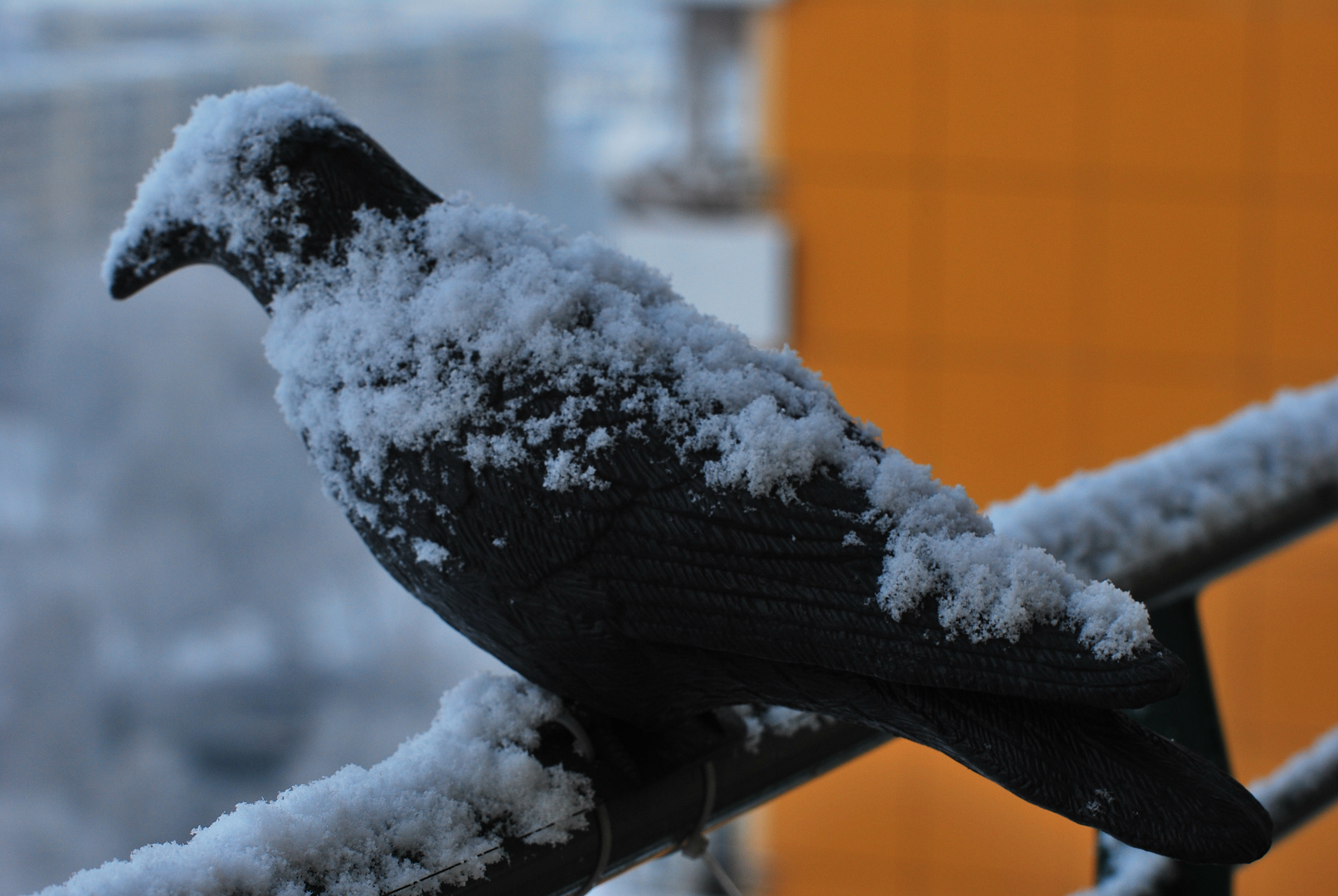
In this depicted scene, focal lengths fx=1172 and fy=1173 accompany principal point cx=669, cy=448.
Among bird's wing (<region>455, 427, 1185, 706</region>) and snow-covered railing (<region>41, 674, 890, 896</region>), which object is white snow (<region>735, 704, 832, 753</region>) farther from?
bird's wing (<region>455, 427, 1185, 706</region>)

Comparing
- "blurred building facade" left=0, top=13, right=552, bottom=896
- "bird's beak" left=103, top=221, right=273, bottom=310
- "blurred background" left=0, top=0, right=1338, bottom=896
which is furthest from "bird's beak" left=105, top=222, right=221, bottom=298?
"blurred background" left=0, top=0, right=1338, bottom=896

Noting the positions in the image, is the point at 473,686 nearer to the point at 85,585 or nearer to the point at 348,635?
the point at 85,585

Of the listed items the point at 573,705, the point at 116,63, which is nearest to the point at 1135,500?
the point at 573,705

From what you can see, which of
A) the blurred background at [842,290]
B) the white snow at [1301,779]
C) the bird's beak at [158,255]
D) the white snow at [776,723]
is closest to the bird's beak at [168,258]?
the bird's beak at [158,255]

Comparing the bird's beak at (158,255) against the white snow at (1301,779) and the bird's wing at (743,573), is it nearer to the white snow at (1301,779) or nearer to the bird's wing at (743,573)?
the bird's wing at (743,573)

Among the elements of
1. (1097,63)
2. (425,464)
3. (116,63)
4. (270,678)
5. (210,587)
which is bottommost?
(270,678)

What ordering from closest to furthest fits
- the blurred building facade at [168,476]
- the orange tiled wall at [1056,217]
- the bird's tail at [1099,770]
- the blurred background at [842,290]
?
the bird's tail at [1099,770] < the blurred building facade at [168,476] < the blurred background at [842,290] < the orange tiled wall at [1056,217]
